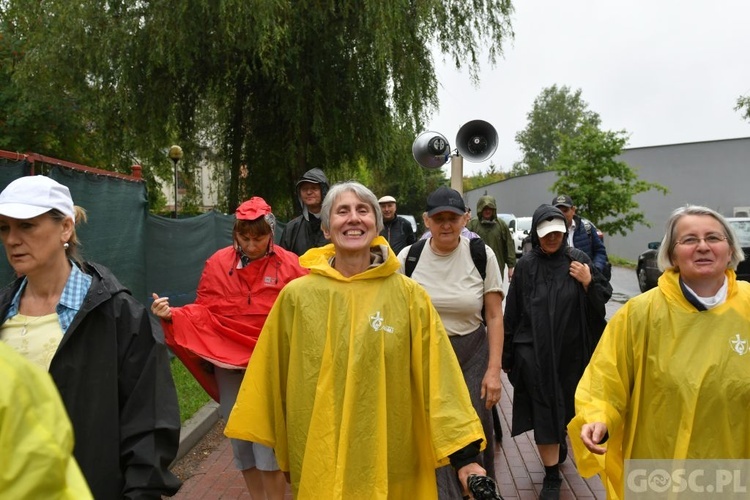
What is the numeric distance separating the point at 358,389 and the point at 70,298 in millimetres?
1130

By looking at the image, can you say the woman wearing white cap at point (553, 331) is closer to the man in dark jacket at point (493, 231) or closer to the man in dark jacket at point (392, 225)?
the man in dark jacket at point (392, 225)

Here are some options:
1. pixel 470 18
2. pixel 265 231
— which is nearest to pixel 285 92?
pixel 470 18

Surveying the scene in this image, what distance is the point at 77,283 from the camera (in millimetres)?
2436

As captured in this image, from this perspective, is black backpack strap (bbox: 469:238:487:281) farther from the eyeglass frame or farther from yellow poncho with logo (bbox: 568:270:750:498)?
the eyeglass frame

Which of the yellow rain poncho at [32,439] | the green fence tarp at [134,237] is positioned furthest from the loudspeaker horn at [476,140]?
the yellow rain poncho at [32,439]

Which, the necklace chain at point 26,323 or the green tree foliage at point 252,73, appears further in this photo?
the green tree foliage at point 252,73

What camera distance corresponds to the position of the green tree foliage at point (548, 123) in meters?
76.4

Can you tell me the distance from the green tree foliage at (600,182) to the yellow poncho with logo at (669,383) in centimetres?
2161

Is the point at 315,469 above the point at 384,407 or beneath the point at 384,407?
beneath

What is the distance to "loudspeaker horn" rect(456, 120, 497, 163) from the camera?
9125 millimetres

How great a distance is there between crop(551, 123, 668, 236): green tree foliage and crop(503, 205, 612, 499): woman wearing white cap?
19999 mm

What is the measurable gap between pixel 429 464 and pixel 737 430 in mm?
1313

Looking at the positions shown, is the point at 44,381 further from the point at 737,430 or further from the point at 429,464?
the point at 737,430
